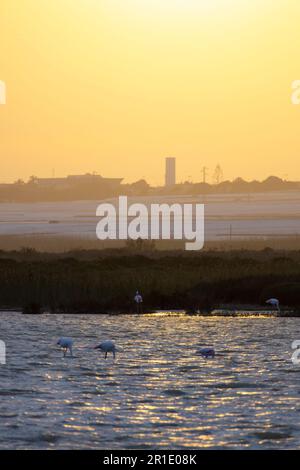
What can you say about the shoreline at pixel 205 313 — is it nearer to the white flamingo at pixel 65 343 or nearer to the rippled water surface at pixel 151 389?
the rippled water surface at pixel 151 389

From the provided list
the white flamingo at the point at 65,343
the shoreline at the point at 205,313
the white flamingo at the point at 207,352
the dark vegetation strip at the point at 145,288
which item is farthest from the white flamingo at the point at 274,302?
the white flamingo at the point at 65,343

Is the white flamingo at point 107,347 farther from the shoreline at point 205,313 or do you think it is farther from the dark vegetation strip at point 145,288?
the dark vegetation strip at point 145,288

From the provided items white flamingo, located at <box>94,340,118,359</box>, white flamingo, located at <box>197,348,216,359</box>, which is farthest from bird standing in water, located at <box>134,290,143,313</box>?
white flamingo, located at <box>94,340,118,359</box>

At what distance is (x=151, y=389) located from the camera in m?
26.4

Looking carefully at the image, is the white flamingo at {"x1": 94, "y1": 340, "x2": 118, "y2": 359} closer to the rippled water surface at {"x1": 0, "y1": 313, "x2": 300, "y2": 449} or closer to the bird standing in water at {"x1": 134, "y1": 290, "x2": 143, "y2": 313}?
the rippled water surface at {"x1": 0, "y1": 313, "x2": 300, "y2": 449}

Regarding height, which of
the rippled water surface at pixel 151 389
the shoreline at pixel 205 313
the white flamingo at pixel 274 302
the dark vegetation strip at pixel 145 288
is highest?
the dark vegetation strip at pixel 145 288

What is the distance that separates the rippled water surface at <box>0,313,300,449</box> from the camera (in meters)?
21.7

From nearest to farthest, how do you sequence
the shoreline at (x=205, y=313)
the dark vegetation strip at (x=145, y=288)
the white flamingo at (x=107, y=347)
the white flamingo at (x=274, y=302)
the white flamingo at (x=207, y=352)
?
the white flamingo at (x=107, y=347) → the white flamingo at (x=207, y=352) → the shoreline at (x=205, y=313) → the white flamingo at (x=274, y=302) → the dark vegetation strip at (x=145, y=288)

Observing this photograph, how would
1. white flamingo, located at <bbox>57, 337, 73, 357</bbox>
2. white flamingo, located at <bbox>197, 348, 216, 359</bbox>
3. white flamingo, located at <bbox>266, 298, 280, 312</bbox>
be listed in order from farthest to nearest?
1. white flamingo, located at <bbox>266, 298, 280, 312</bbox>
2. white flamingo, located at <bbox>57, 337, 73, 357</bbox>
3. white flamingo, located at <bbox>197, 348, 216, 359</bbox>

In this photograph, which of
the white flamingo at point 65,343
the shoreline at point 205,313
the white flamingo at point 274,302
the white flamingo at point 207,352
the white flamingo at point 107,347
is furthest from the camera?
the white flamingo at point 274,302

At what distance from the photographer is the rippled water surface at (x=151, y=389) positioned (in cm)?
2172

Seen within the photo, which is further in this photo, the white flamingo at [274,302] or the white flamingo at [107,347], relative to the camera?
the white flamingo at [274,302]

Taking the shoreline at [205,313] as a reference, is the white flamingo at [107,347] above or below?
below

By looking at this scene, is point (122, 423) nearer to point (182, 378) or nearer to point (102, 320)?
point (182, 378)
